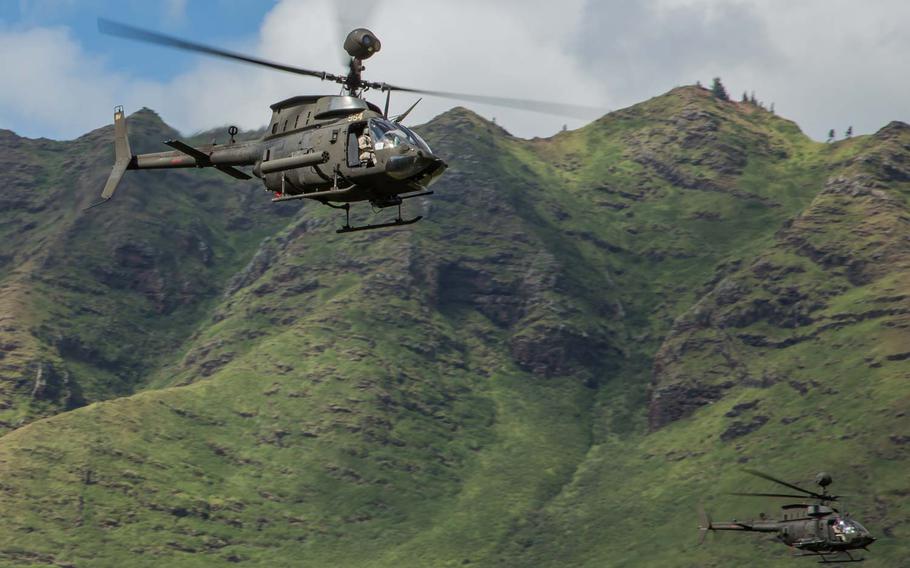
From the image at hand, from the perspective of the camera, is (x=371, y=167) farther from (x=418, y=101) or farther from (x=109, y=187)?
(x=109, y=187)

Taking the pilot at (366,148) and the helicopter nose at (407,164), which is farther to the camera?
the pilot at (366,148)

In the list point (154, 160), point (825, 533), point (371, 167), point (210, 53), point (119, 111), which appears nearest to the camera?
point (210, 53)

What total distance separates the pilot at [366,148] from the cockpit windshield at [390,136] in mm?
248

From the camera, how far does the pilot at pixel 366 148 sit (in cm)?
7706

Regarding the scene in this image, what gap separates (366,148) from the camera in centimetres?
7744

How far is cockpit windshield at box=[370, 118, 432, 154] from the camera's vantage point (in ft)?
253

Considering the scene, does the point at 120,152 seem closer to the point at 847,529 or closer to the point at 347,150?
the point at 347,150

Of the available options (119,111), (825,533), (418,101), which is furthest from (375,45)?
(825,533)

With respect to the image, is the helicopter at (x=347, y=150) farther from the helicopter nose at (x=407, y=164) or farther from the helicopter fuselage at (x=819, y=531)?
the helicopter fuselage at (x=819, y=531)

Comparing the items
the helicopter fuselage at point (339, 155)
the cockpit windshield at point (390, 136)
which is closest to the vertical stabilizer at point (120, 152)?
the helicopter fuselage at point (339, 155)

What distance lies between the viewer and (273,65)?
72.8m

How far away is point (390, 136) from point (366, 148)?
1271 millimetres

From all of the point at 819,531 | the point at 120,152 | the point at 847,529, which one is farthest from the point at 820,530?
the point at 120,152

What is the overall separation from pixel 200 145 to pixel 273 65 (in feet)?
57.2
